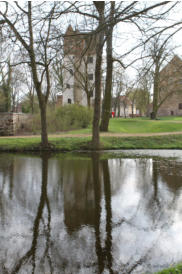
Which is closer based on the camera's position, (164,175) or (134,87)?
(134,87)

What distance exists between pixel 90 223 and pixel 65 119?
19.8 m

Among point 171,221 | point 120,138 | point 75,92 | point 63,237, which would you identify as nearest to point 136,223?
point 171,221

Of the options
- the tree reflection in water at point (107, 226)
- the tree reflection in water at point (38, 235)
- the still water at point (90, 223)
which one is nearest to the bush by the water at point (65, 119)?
the still water at point (90, 223)

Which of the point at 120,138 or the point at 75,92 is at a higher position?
the point at 75,92

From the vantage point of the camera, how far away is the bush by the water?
23.1 m

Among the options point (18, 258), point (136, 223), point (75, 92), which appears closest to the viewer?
point (18, 258)

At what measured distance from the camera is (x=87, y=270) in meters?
2.82

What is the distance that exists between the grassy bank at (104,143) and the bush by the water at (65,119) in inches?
301

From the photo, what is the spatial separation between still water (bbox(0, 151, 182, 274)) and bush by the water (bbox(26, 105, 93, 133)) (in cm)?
1578

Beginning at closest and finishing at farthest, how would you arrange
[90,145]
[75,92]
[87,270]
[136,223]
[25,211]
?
[87,270] < [136,223] < [25,211] < [90,145] < [75,92]

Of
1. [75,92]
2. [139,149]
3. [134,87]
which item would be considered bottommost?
[139,149]

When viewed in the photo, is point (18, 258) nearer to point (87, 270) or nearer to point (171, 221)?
point (87, 270)

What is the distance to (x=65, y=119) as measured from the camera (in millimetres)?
23391

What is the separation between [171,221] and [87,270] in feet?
Result: 6.52
